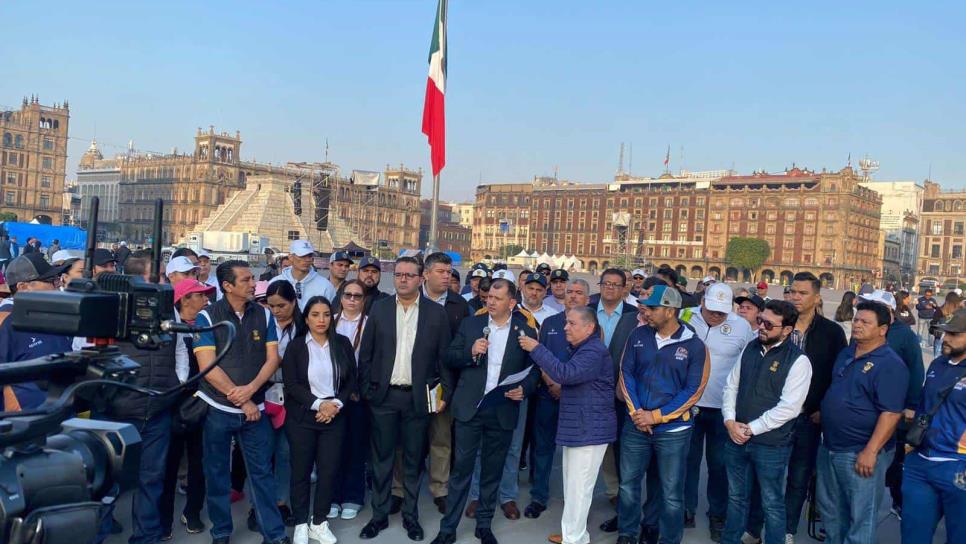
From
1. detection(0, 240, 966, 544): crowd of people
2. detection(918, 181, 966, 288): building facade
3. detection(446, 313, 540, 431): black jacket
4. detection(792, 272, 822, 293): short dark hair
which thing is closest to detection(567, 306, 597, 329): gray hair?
detection(0, 240, 966, 544): crowd of people

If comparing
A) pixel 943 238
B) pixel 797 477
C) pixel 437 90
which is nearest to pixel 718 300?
pixel 797 477

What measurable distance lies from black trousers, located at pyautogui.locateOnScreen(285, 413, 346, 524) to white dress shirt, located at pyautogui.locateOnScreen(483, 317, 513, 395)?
1009 mm

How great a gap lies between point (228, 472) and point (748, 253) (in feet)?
274

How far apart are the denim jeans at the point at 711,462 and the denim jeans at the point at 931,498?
3.84 feet

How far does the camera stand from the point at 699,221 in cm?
8962

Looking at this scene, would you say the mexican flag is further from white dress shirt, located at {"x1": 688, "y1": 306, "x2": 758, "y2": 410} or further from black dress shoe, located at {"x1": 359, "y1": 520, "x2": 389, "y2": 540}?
black dress shoe, located at {"x1": 359, "y1": 520, "x2": 389, "y2": 540}

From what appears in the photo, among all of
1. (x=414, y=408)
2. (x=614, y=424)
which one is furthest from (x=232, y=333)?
(x=614, y=424)

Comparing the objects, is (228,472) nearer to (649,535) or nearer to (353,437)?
(353,437)

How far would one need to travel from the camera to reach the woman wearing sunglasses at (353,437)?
503 cm

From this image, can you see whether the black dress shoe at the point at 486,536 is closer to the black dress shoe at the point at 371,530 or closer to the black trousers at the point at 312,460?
the black dress shoe at the point at 371,530

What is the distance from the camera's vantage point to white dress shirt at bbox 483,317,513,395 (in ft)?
15.6

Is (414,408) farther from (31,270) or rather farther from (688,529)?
(31,270)

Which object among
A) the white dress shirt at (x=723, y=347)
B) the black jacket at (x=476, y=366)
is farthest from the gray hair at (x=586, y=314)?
the white dress shirt at (x=723, y=347)

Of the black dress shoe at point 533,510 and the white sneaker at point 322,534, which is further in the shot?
the black dress shoe at point 533,510
